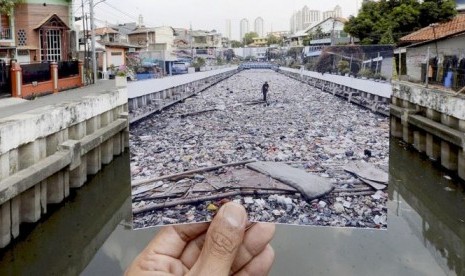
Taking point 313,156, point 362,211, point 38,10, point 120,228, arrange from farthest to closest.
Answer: point 38,10
point 120,228
point 313,156
point 362,211

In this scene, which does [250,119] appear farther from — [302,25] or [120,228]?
[120,228]

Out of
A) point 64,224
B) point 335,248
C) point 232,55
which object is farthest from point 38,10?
point 232,55

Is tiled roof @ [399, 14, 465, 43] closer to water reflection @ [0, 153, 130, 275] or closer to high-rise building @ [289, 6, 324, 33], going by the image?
water reflection @ [0, 153, 130, 275]

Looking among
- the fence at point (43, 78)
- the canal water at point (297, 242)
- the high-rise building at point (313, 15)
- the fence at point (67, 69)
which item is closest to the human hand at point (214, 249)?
the high-rise building at point (313, 15)

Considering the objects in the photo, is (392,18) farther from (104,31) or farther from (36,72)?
(104,31)

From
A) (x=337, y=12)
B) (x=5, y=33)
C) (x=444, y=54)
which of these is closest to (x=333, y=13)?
(x=337, y=12)

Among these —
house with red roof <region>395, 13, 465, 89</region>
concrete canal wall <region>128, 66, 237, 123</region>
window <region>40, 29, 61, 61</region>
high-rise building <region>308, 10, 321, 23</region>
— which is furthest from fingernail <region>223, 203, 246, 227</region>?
window <region>40, 29, 61, 61</region>

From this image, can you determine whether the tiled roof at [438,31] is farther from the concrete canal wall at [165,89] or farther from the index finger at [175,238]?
the index finger at [175,238]
